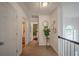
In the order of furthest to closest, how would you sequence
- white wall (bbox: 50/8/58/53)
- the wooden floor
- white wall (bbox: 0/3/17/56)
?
white wall (bbox: 50/8/58/53) → the wooden floor → white wall (bbox: 0/3/17/56)

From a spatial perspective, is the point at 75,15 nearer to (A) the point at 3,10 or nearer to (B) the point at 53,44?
(B) the point at 53,44

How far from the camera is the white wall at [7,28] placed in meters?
2.86

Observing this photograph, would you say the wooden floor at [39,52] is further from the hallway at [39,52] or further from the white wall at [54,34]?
the white wall at [54,34]

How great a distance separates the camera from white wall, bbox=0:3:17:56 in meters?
2.86

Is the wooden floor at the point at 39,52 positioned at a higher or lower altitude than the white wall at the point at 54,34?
lower

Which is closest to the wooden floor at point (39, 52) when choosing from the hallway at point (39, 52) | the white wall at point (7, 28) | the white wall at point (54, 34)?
the hallway at point (39, 52)

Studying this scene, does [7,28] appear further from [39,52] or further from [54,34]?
[54,34]

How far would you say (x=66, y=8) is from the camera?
398cm

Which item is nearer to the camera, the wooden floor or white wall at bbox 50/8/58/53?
the wooden floor

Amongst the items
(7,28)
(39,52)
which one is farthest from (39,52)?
(7,28)

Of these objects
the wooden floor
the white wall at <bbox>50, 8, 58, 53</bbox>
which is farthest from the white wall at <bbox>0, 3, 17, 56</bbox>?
the white wall at <bbox>50, 8, 58, 53</bbox>

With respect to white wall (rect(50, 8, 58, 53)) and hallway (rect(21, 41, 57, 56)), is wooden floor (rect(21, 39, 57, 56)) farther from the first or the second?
white wall (rect(50, 8, 58, 53))

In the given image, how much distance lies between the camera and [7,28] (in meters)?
3.02

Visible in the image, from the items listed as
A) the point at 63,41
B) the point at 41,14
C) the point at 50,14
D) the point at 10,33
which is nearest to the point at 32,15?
the point at 41,14
